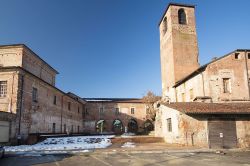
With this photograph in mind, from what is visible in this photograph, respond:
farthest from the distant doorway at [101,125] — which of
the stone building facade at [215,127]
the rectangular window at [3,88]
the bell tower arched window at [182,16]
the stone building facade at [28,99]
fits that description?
the stone building facade at [215,127]

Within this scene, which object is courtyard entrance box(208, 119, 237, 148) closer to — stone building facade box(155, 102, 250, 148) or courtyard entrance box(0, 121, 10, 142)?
stone building facade box(155, 102, 250, 148)

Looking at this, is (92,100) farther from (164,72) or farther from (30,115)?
(30,115)

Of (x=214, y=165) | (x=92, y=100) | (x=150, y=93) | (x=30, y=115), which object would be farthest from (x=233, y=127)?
(x=92, y=100)

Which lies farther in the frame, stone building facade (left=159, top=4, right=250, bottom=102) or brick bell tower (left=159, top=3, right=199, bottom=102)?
brick bell tower (left=159, top=3, right=199, bottom=102)

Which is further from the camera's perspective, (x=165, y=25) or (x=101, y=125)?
(x=101, y=125)

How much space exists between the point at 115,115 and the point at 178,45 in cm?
2313

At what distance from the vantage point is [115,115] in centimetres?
5353

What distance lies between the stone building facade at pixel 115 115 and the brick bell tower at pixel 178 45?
14.9 metres

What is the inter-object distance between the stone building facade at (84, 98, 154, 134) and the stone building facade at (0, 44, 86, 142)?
11.3 m

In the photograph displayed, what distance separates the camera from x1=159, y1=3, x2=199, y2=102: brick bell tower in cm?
3650

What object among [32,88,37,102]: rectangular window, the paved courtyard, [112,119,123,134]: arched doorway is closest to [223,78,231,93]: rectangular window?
the paved courtyard

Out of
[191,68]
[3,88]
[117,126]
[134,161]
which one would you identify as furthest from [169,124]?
[117,126]

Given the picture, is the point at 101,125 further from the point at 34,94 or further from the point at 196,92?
the point at 196,92

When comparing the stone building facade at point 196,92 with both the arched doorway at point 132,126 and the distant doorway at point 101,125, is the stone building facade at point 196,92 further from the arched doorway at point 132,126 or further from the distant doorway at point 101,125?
the distant doorway at point 101,125
